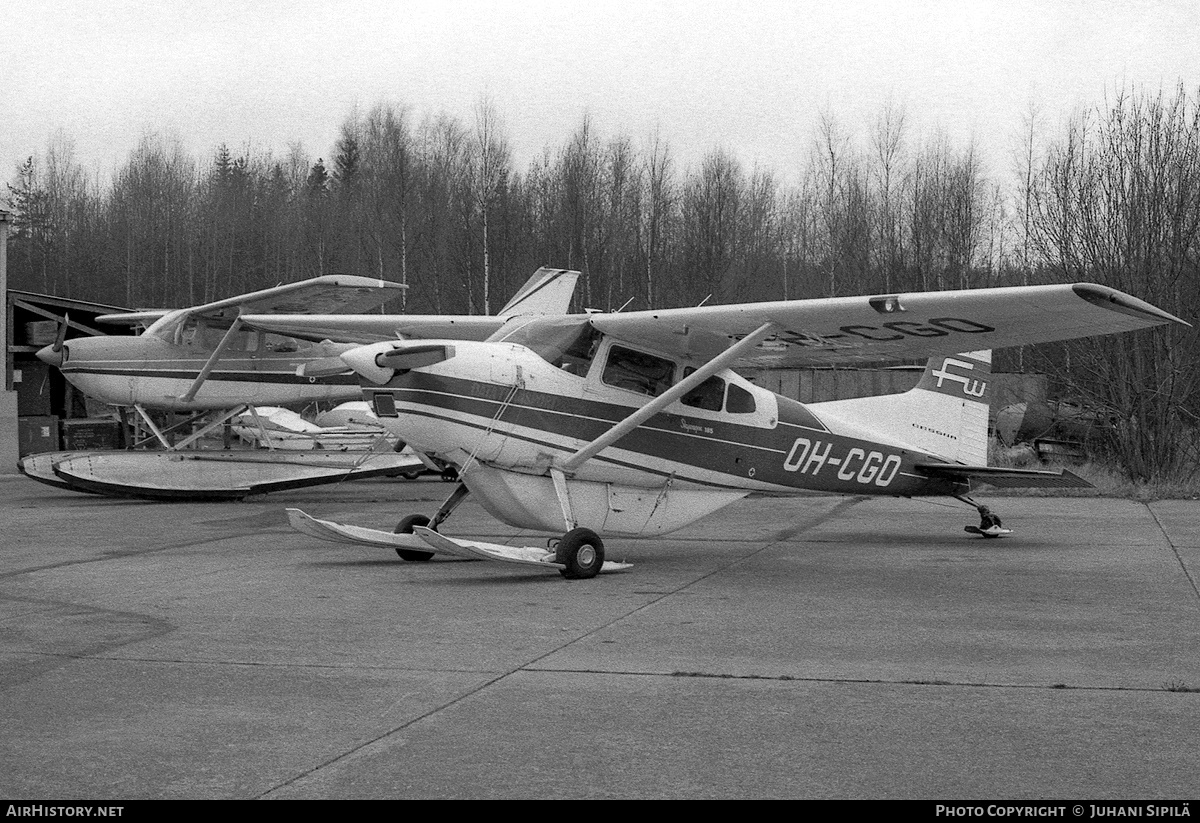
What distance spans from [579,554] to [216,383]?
10936 mm

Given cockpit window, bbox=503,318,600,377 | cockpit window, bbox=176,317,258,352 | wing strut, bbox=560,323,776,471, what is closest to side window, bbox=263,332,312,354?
cockpit window, bbox=176,317,258,352

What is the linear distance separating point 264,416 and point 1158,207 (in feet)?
60.8

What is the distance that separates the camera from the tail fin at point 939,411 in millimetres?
12250

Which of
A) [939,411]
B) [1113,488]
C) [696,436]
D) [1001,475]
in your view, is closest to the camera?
[696,436]

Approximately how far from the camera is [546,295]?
20578mm

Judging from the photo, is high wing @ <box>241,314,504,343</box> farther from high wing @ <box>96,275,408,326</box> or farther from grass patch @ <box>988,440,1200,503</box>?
grass patch @ <box>988,440,1200,503</box>

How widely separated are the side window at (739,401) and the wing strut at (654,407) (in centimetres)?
113

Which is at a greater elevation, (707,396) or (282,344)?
(282,344)

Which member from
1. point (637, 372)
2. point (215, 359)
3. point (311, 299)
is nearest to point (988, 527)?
point (637, 372)

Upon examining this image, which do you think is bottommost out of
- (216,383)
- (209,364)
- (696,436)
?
(696,436)

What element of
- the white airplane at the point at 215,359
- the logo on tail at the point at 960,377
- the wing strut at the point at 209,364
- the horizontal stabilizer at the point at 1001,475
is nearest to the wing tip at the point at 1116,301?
the horizontal stabilizer at the point at 1001,475

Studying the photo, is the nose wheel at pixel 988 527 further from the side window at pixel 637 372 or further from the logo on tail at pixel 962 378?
the side window at pixel 637 372

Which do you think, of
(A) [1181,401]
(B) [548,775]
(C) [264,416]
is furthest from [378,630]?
(C) [264,416]

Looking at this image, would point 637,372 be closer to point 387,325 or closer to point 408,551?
point 408,551
